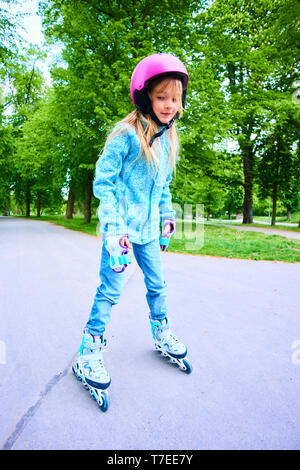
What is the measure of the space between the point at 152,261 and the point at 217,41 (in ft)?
46.7

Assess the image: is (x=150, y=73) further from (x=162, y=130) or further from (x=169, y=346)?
(x=169, y=346)

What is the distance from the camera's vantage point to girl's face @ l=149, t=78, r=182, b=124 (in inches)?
68.7

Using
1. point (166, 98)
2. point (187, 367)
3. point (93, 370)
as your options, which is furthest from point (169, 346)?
point (166, 98)

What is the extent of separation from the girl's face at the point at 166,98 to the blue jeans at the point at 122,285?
822mm

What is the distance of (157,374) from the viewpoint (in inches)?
73.5

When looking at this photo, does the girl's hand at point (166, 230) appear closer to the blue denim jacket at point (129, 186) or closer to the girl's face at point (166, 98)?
the blue denim jacket at point (129, 186)

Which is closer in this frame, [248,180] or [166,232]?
[166,232]

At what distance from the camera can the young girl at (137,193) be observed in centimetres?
169

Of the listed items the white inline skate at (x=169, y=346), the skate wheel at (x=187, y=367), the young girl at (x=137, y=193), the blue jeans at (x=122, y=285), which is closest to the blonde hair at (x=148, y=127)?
the young girl at (x=137, y=193)

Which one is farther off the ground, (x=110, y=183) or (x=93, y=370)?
(x=110, y=183)

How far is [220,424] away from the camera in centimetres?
142

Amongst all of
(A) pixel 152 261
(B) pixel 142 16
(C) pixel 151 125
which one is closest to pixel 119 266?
(A) pixel 152 261

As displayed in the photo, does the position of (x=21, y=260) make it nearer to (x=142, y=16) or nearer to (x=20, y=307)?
(x=20, y=307)

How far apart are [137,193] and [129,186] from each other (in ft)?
0.22
